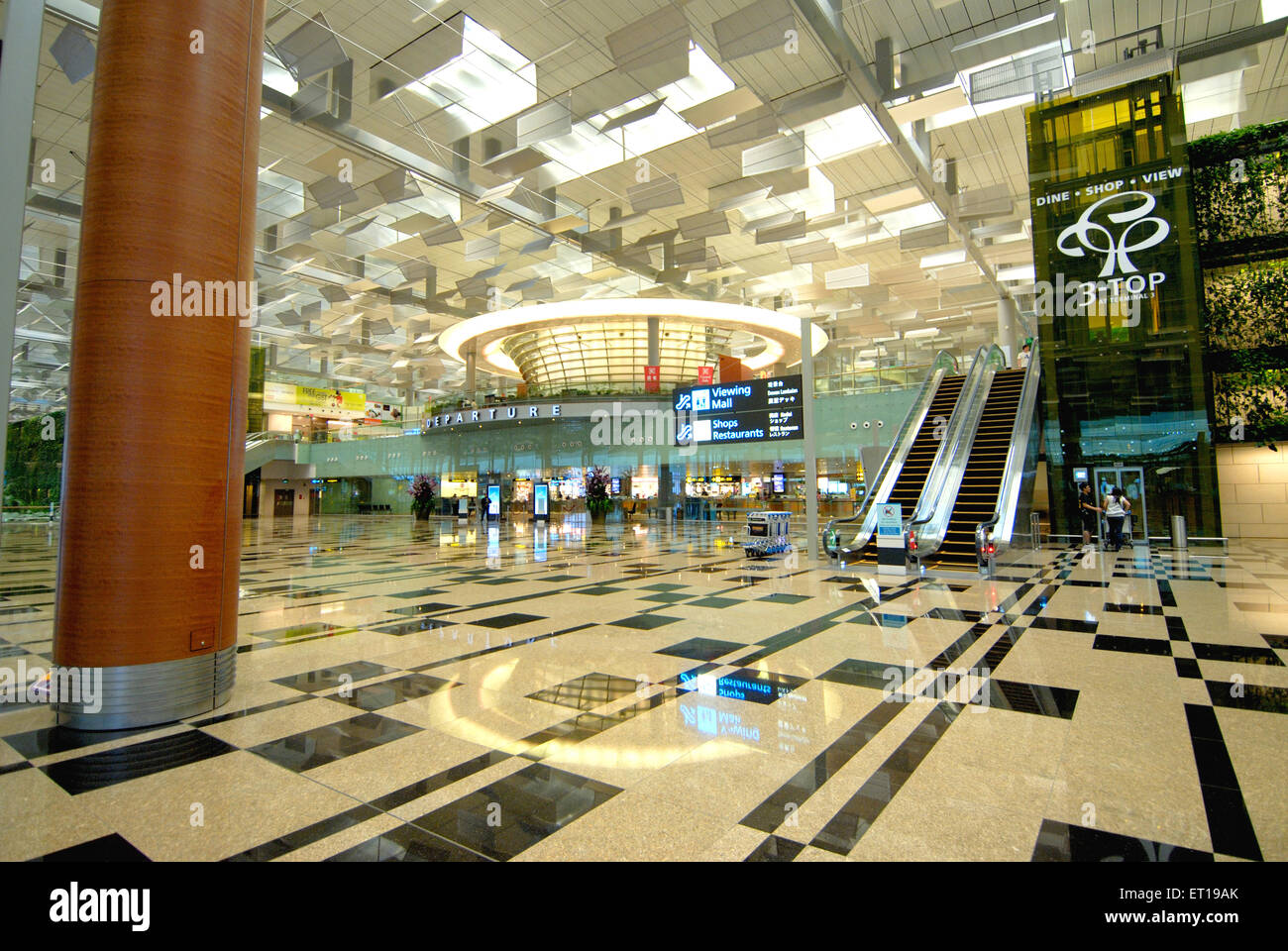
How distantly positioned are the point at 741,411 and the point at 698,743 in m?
9.49

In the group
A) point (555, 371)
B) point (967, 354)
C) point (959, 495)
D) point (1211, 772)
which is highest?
point (555, 371)

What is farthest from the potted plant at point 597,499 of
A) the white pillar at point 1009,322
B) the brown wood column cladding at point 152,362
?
the brown wood column cladding at point 152,362

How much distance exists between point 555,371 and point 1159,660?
27.1 metres

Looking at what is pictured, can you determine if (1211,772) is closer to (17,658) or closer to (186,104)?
(186,104)

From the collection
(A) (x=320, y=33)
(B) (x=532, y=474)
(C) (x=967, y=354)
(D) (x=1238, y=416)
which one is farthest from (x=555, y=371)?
(D) (x=1238, y=416)

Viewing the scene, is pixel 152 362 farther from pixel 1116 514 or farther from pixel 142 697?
pixel 1116 514

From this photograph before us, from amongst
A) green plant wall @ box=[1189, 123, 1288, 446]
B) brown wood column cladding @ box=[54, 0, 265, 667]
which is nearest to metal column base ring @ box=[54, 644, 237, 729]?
Answer: brown wood column cladding @ box=[54, 0, 265, 667]

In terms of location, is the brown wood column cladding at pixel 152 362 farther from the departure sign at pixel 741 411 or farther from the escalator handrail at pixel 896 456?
the departure sign at pixel 741 411

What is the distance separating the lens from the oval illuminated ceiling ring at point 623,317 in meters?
22.3

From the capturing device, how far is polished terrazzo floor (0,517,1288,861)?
1.88 m

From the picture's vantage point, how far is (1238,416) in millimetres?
12977

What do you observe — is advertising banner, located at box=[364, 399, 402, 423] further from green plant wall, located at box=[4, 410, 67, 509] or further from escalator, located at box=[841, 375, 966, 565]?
escalator, located at box=[841, 375, 966, 565]
